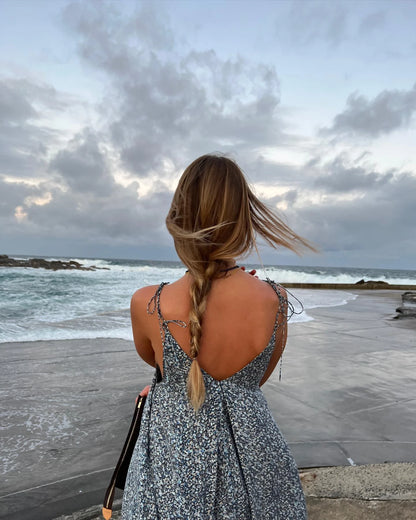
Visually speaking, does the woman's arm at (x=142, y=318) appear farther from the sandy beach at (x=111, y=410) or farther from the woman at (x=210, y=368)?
the sandy beach at (x=111, y=410)

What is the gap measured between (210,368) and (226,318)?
0.54 feet

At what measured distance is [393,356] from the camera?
21.0 ft

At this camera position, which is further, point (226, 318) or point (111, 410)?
point (111, 410)

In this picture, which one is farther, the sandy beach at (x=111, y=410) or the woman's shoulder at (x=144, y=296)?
the sandy beach at (x=111, y=410)

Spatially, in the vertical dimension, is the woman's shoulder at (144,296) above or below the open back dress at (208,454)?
above

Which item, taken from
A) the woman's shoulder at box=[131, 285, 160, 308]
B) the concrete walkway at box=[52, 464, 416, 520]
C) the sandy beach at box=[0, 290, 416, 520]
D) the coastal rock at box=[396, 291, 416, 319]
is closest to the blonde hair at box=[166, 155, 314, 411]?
the woman's shoulder at box=[131, 285, 160, 308]

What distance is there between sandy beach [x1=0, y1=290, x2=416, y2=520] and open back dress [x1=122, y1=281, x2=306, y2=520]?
5.11 ft

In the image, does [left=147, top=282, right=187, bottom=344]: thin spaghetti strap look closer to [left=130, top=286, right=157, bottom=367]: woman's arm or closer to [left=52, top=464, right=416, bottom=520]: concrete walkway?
[left=130, top=286, right=157, bottom=367]: woman's arm

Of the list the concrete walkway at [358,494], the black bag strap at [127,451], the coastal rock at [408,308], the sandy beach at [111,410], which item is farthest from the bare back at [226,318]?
the coastal rock at [408,308]

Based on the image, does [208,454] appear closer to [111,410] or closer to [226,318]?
[226,318]

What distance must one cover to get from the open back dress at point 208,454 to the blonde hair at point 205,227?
0.07 metres

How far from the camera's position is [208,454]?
132 cm

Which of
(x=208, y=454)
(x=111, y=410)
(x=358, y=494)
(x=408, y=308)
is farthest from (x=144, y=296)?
(x=408, y=308)

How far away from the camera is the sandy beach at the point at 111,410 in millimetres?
2881
